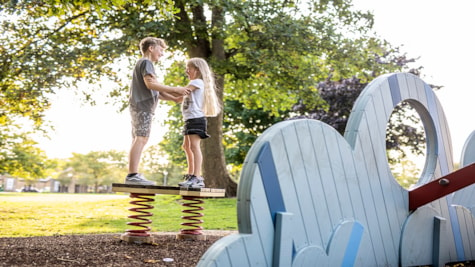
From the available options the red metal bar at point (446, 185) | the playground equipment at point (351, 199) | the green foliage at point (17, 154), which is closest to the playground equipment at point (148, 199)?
the playground equipment at point (351, 199)

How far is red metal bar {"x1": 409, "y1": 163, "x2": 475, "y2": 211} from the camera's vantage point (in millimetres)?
4148

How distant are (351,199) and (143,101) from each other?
2.64 metres

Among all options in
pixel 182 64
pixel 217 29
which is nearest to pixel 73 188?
pixel 182 64

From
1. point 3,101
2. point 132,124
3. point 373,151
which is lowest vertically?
point 373,151

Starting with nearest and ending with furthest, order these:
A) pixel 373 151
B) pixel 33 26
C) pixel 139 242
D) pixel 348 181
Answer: pixel 348 181 → pixel 373 151 → pixel 139 242 → pixel 33 26

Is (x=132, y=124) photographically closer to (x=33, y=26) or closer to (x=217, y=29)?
(x=217, y=29)

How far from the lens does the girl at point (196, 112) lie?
5.52 metres

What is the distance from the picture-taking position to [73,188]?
66.2 m

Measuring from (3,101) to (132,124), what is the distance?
10481 millimetres

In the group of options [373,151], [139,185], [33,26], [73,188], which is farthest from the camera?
[73,188]

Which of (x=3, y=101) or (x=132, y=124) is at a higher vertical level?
(x=3, y=101)

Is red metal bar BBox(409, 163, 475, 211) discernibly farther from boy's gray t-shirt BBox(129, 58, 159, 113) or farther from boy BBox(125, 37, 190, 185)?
boy's gray t-shirt BBox(129, 58, 159, 113)

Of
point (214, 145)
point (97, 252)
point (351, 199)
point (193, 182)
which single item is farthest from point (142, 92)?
point (214, 145)

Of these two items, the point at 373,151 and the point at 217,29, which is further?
the point at 217,29
